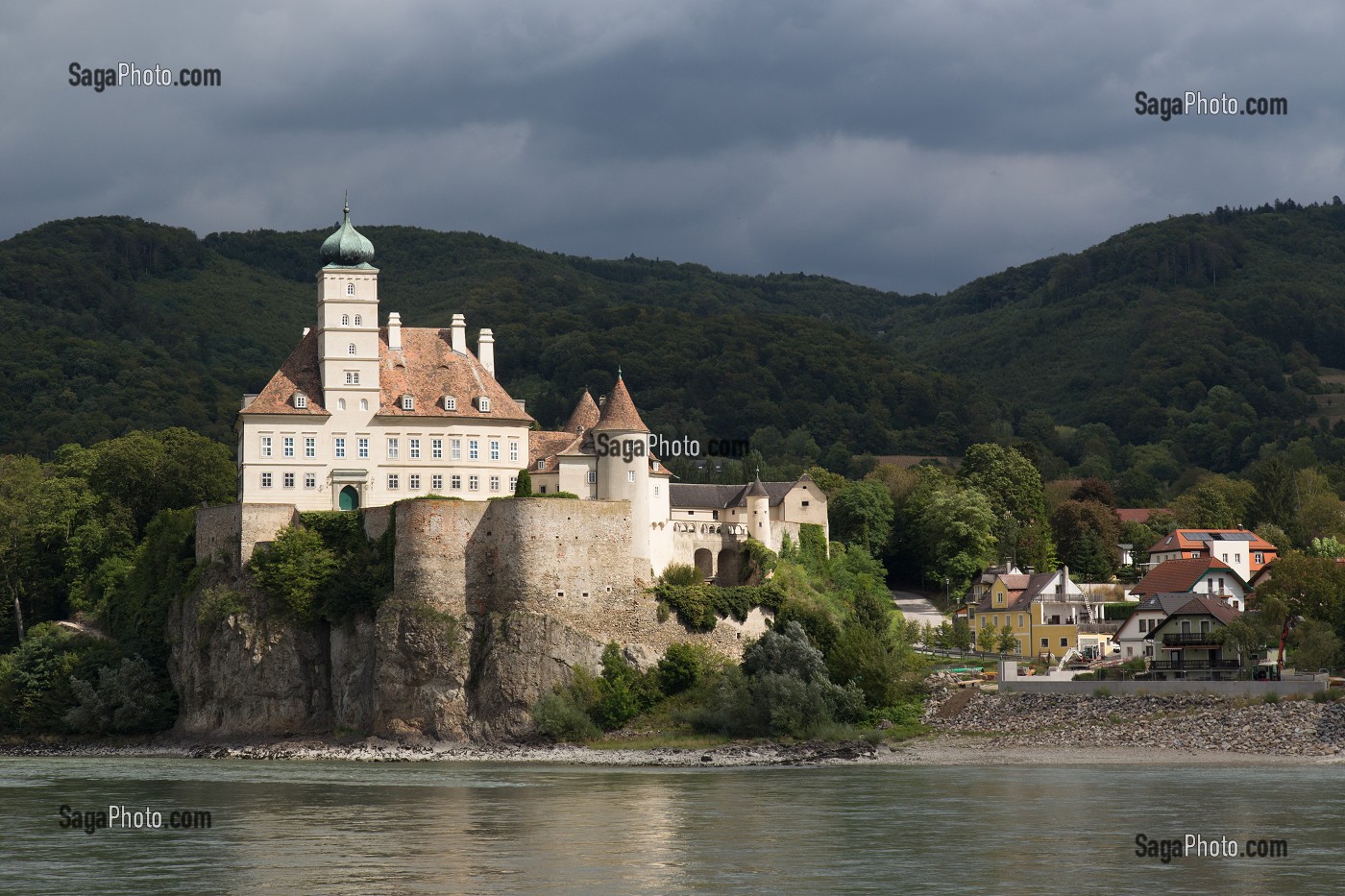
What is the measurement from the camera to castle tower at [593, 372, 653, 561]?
2933 inches

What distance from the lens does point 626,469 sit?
7450cm

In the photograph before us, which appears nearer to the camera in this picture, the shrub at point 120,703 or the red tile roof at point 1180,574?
the shrub at point 120,703

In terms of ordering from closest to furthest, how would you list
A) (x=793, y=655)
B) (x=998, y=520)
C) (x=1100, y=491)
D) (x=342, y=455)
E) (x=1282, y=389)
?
(x=793, y=655)
(x=342, y=455)
(x=998, y=520)
(x=1100, y=491)
(x=1282, y=389)

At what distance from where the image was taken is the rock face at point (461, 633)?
233 feet

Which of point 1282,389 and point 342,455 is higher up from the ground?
point 1282,389

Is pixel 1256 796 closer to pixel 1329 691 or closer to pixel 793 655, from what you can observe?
pixel 1329 691

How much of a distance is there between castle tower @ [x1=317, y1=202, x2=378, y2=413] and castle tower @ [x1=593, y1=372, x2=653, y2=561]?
30.3ft

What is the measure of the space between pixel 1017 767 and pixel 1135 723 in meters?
6.04

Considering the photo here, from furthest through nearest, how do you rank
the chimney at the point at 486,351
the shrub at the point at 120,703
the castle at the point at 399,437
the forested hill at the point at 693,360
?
1. the forested hill at the point at 693,360
2. the chimney at the point at 486,351
3. the shrub at the point at 120,703
4. the castle at the point at 399,437

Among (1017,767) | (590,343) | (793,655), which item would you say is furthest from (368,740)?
(590,343)

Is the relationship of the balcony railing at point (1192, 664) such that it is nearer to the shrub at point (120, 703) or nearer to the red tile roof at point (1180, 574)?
the red tile roof at point (1180, 574)

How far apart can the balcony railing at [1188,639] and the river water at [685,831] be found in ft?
42.6

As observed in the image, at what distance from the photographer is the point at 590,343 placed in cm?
16038

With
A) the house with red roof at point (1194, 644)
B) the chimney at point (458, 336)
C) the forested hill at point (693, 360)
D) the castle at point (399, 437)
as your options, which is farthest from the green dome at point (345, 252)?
the forested hill at point (693, 360)
